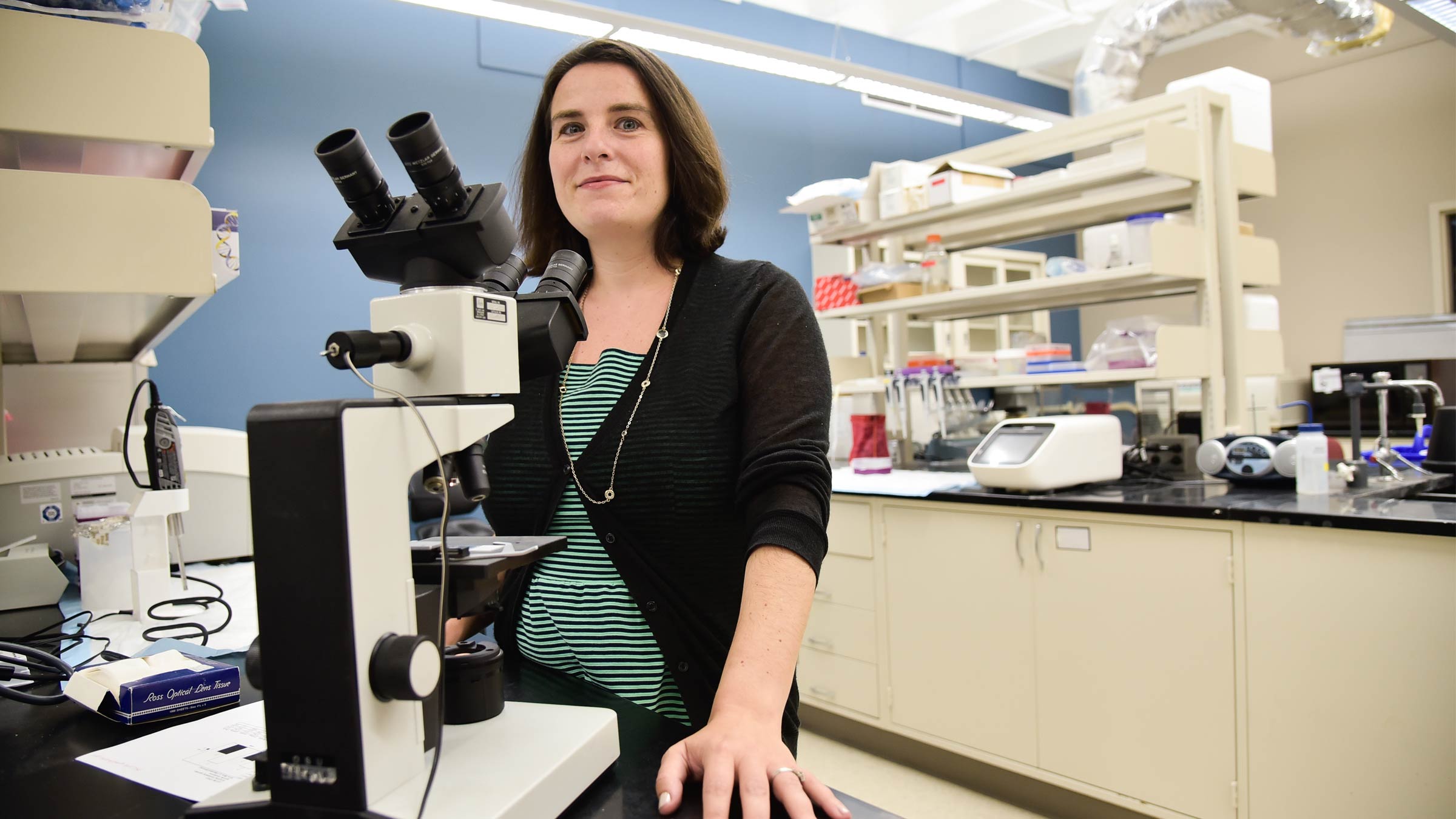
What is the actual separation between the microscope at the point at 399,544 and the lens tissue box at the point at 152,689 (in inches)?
14.4

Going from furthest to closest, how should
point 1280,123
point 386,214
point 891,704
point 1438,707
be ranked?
point 1280,123
point 891,704
point 1438,707
point 386,214

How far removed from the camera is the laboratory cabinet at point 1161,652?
1639 millimetres

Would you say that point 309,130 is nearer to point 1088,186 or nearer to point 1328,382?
point 1088,186

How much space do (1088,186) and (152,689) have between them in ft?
8.99

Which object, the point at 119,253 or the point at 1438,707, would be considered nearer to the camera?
the point at 119,253

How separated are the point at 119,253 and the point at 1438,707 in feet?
7.18

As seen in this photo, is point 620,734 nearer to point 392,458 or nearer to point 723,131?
point 392,458

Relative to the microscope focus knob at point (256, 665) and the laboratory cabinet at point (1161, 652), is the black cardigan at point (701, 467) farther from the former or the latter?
the laboratory cabinet at point (1161, 652)

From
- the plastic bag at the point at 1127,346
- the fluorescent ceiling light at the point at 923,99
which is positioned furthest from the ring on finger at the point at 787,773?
the fluorescent ceiling light at the point at 923,99

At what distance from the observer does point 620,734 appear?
0.76 m

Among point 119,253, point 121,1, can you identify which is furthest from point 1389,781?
point 121,1

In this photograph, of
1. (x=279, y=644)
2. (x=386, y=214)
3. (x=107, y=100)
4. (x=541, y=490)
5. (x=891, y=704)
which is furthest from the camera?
(x=891, y=704)

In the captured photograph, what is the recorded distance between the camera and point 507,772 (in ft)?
1.90

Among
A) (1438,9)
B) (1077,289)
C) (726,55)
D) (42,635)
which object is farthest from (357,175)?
(1438,9)
